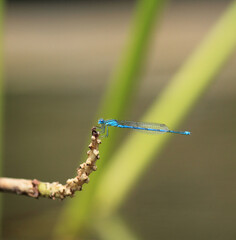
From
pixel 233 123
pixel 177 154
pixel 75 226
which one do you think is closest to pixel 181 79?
pixel 75 226

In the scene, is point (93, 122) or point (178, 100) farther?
point (93, 122)

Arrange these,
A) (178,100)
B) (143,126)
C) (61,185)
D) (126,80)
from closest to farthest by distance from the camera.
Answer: (61,185)
(143,126)
(126,80)
(178,100)

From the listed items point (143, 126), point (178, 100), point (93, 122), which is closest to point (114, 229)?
point (178, 100)

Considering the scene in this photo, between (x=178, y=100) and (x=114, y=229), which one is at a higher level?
(x=178, y=100)

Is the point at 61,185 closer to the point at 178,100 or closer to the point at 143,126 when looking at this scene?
the point at 143,126

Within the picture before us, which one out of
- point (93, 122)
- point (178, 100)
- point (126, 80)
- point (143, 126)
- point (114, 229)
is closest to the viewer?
point (143, 126)

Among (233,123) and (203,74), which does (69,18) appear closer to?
(233,123)
